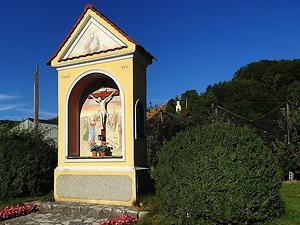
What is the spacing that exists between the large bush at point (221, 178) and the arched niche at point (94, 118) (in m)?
3.48

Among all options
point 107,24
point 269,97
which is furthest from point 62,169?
point 269,97

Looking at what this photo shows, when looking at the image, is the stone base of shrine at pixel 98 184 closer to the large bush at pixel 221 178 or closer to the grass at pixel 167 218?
the grass at pixel 167 218

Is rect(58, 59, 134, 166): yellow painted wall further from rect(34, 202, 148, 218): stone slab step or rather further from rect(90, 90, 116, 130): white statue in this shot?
rect(34, 202, 148, 218): stone slab step

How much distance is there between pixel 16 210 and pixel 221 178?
18.5 feet

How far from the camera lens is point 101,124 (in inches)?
438

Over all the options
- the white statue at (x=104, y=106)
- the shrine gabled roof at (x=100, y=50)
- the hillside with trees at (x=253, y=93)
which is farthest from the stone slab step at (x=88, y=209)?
the hillside with trees at (x=253, y=93)

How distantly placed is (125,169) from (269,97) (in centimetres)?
4753

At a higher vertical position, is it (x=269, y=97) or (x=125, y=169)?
(x=269, y=97)

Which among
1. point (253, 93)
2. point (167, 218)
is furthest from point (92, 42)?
point (253, 93)

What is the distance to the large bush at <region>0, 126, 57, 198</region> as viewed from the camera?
444 inches

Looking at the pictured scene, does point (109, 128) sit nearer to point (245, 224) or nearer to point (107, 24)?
point (107, 24)

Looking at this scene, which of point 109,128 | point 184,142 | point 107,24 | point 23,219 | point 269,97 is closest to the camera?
point 184,142

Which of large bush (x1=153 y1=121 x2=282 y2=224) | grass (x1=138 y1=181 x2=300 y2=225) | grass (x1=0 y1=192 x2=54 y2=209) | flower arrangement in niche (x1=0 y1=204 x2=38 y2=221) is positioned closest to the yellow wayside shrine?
grass (x1=0 y1=192 x2=54 y2=209)

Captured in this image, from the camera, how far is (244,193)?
6723 millimetres
